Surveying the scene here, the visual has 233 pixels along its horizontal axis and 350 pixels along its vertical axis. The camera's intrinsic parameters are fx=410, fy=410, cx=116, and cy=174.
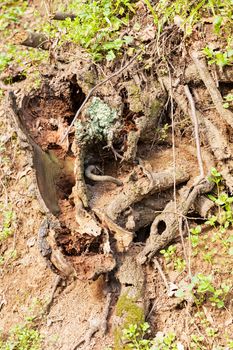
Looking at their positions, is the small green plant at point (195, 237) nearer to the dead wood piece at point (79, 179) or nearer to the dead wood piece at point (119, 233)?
the dead wood piece at point (119, 233)

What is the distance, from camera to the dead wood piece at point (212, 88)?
346 centimetres

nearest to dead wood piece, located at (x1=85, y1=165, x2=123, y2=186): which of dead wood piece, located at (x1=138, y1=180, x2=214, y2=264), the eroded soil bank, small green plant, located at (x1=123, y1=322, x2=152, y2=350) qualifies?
the eroded soil bank

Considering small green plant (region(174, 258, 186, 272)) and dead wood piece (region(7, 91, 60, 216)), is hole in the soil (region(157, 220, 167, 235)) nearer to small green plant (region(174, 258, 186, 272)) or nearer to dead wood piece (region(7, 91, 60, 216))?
small green plant (region(174, 258, 186, 272))

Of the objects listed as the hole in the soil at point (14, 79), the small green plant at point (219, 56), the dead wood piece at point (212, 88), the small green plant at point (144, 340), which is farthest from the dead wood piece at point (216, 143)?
the hole in the soil at point (14, 79)

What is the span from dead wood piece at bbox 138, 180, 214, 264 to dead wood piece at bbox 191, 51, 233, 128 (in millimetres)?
584

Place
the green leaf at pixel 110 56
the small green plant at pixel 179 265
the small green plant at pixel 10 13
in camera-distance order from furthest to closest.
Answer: the small green plant at pixel 10 13
the green leaf at pixel 110 56
the small green plant at pixel 179 265

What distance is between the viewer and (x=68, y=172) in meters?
3.62

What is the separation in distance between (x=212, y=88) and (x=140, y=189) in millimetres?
1081

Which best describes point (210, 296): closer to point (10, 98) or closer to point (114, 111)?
point (114, 111)

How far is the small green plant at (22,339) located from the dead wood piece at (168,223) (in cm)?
108

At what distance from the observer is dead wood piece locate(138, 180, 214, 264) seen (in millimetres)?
3330

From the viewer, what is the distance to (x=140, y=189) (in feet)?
11.3

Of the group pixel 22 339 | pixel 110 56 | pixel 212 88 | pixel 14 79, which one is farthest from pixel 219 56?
pixel 14 79

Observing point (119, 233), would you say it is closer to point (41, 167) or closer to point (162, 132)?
point (41, 167)
